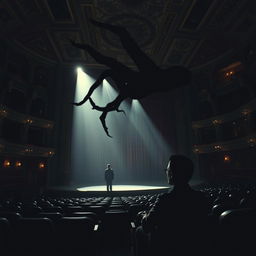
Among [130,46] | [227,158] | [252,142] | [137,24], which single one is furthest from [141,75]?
[227,158]

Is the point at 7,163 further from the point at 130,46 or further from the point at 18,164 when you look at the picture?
the point at 130,46

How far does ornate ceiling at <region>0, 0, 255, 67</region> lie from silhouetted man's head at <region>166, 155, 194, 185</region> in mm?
14736

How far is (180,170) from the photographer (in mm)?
1797

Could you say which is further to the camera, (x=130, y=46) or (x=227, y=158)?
(x=227, y=158)

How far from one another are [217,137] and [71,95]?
15626 millimetres

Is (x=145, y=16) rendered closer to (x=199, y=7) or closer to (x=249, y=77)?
(x=199, y=7)

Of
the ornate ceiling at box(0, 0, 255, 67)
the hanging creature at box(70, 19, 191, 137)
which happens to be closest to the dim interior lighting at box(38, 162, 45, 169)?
the ornate ceiling at box(0, 0, 255, 67)

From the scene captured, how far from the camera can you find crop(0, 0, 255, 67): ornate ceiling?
44.6 ft

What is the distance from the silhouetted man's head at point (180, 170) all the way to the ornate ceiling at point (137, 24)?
1474cm

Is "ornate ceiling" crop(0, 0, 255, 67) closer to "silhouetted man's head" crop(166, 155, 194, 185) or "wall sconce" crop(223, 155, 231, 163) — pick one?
"wall sconce" crop(223, 155, 231, 163)

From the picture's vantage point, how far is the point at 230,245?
66.4 inches

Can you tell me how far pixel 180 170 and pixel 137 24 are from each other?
16.3 m

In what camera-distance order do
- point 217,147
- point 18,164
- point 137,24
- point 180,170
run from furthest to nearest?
point 217,147
point 18,164
point 137,24
point 180,170

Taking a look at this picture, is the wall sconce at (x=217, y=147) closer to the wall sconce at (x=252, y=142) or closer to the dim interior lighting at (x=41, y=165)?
the wall sconce at (x=252, y=142)
